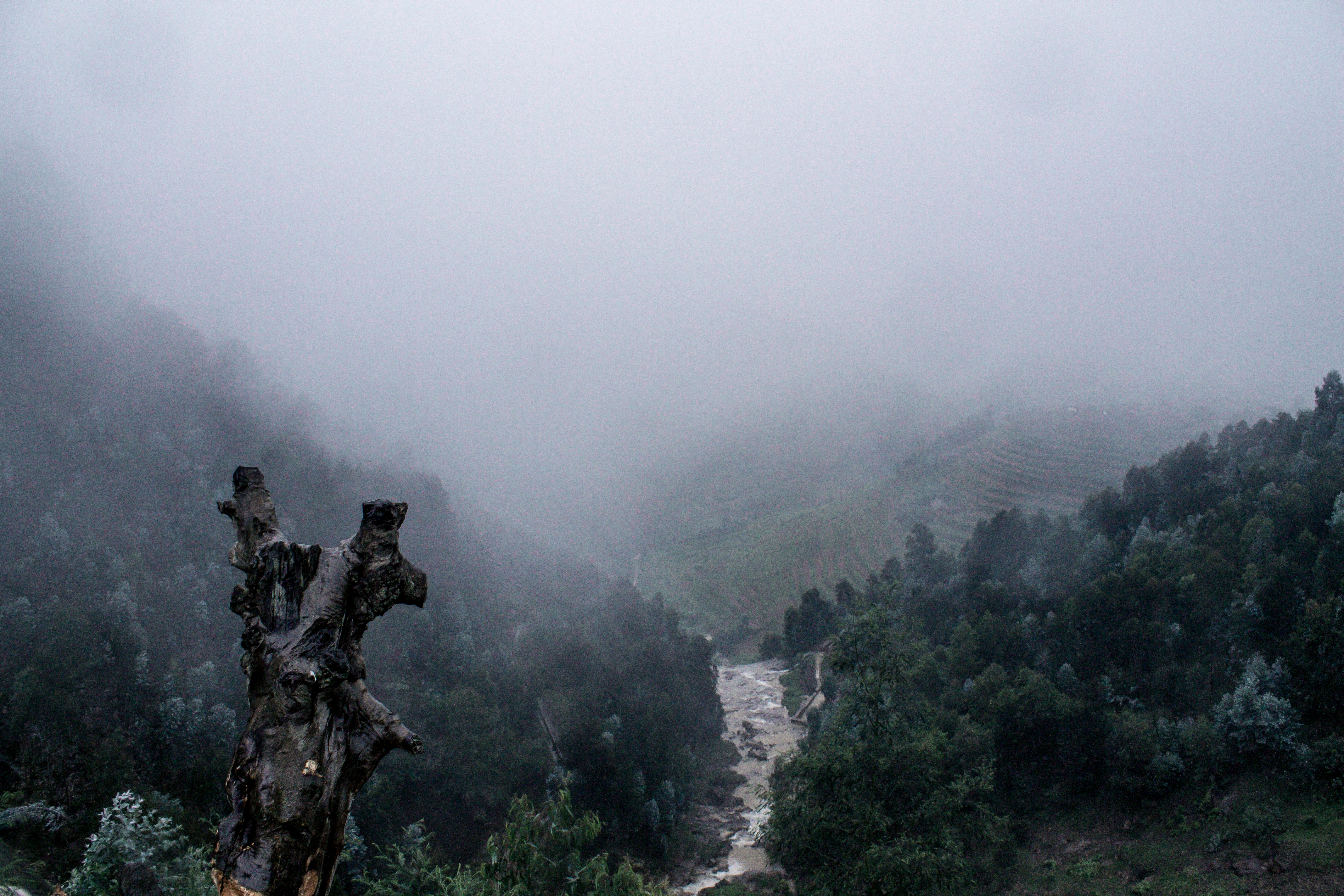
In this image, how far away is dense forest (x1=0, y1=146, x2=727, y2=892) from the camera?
91.7 ft

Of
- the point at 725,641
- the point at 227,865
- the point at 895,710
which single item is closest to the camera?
the point at 227,865

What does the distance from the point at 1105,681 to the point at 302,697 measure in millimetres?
37048

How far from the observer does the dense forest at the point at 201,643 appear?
27938 millimetres

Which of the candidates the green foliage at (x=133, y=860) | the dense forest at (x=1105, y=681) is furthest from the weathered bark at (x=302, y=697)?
the dense forest at (x=1105, y=681)

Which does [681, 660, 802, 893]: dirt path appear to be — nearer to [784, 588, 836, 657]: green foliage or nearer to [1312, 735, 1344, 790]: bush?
[784, 588, 836, 657]: green foliage

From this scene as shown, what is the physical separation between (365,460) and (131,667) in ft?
170

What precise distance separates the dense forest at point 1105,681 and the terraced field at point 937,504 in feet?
114

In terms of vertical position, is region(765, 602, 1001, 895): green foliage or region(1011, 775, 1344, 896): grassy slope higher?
region(765, 602, 1001, 895): green foliage

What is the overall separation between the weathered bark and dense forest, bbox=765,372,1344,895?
13.4 meters

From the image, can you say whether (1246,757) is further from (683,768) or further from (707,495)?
(707,495)

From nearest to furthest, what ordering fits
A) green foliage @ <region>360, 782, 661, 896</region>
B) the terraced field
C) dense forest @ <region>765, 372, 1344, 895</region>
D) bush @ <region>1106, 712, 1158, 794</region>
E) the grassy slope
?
green foliage @ <region>360, 782, 661, 896</region> → dense forest @ <region>765, 372, 1344, 895</region> → the grassy slope → bush @ <region>1106, 712, 1158, 794</region> → the terraced field

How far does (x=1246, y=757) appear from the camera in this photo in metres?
23.9

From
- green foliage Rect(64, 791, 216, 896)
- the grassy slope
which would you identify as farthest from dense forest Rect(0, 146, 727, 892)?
the grassy slope

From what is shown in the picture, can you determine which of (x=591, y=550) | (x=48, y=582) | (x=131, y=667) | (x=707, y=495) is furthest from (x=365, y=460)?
(x=707, y=495)
